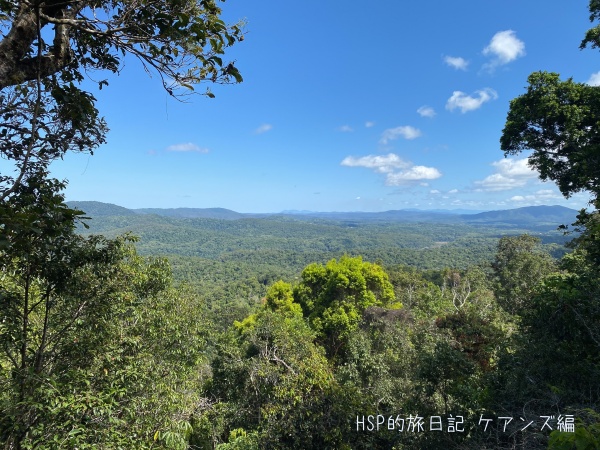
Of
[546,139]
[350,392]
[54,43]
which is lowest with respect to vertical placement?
[350,392]

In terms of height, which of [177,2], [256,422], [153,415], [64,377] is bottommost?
[256,422]

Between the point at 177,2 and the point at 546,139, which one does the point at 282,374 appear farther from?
the point at 546,139

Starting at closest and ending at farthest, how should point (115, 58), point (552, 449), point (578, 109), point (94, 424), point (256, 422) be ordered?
1. point (552, 449)
2. point (115, 58)
3. point (94, 424)
4. point (578, 109)
5. point (256, 422)

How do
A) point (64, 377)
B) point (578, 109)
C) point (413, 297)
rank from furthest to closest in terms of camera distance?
point (413, 297), point (578, 109), point (64, 377)

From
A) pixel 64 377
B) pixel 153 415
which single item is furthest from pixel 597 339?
pixel 64 377

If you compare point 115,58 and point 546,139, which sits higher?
point 546,139

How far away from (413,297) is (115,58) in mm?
22349

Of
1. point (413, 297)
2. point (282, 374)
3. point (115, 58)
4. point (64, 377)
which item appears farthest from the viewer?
point (413, 297)

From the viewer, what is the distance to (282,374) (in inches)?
312

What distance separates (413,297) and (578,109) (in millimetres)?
16686

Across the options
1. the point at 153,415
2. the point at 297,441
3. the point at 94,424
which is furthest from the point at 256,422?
the point at 94,424

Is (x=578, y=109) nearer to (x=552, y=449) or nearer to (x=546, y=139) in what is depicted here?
(x=546, y=139)

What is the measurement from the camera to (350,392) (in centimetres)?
598

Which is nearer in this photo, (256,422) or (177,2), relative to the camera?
(177,2)
